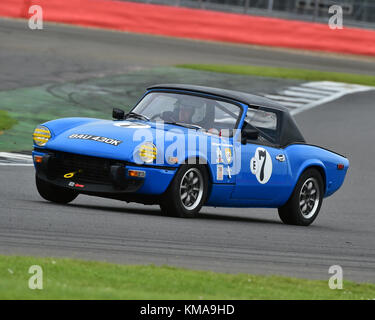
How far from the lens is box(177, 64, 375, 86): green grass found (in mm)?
25703

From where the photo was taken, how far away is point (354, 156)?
1850 cm

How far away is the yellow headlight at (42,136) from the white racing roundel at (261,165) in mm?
2166

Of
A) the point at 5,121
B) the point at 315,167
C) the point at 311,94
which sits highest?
the point at 315,167

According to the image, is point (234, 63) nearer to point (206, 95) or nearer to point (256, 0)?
point (256, 0)

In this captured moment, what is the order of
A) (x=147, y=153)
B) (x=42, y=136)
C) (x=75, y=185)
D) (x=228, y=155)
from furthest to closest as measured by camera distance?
(x=228, y=155)
(x=42, y=136)
(x=75, y=185)
(x=147, y=153)

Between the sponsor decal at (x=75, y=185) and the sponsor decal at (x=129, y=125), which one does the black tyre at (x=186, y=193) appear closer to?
the sponsor decal at (x=129, y=125)

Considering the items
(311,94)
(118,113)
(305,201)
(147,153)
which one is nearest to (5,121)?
(118,113)

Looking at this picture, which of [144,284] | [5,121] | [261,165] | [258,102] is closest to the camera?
[144,284]

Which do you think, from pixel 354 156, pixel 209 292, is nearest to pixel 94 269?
pixel 209 292

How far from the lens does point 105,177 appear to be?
9859 mm

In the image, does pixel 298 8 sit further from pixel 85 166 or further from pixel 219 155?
pixel 85 166

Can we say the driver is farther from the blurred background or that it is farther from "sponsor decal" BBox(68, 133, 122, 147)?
the blurred background

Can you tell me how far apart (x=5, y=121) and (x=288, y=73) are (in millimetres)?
10894

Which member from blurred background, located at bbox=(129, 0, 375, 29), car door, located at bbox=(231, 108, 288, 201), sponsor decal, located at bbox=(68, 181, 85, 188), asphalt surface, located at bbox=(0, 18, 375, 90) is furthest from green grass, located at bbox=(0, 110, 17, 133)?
blurred background, located at bbox=(129, 0, 375, 29)
